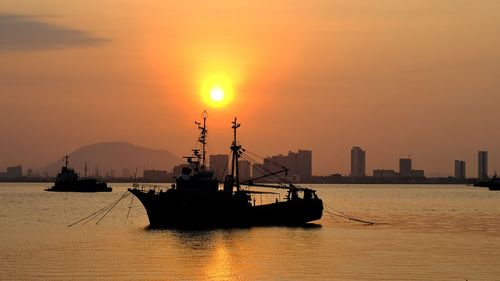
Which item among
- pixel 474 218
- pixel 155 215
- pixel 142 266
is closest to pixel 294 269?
pixel 142 266

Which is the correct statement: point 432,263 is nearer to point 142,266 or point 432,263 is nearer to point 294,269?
point 294,269

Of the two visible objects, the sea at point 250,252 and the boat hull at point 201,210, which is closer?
the sea at point 250,252

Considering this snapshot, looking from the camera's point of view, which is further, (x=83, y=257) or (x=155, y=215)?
(x=155, y=215)

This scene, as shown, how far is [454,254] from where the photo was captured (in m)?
70.6

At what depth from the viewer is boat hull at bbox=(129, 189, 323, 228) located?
97750mm

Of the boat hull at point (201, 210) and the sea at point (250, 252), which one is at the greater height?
the boat hull at point (201, 210)

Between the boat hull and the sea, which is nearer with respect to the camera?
the sea

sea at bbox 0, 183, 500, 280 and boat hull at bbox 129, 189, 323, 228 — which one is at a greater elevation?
boat hull at bbox 129, 189, 323, 228

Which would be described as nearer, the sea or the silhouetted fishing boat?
the sea

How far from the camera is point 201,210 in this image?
9831 cm

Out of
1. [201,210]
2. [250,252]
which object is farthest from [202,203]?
[250,252]

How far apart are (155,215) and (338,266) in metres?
41.4

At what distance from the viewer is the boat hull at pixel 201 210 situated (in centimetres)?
9775

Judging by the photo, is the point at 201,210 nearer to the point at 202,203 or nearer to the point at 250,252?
the point at 202,203
